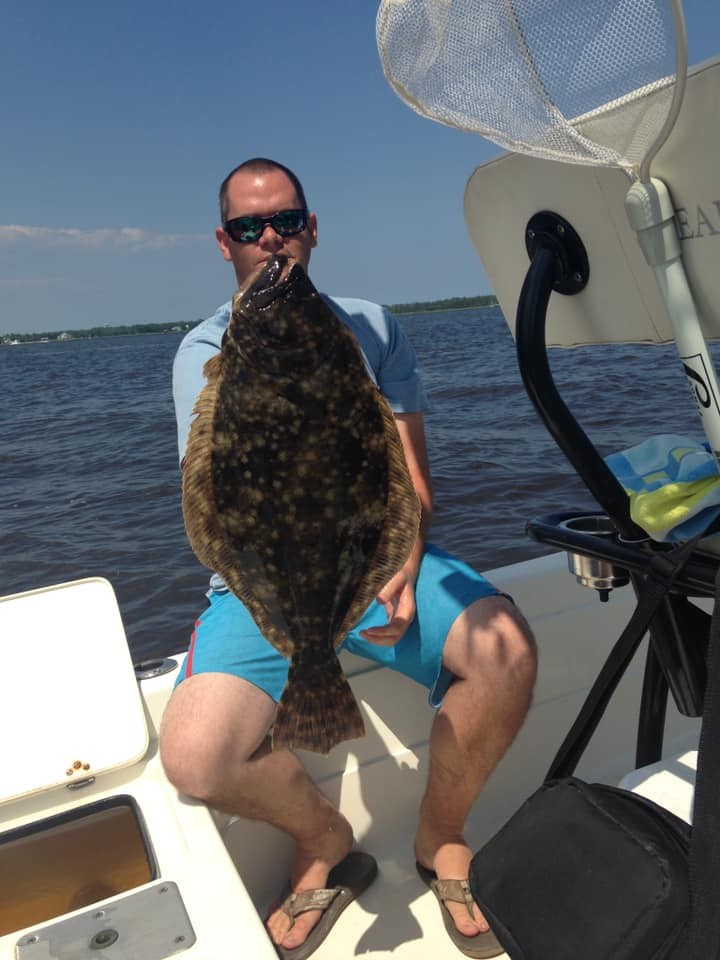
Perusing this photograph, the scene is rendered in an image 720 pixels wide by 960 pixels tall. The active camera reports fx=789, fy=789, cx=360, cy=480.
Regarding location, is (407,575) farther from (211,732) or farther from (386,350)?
(386,350)

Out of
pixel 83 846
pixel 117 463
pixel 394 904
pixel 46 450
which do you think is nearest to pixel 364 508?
pixel 83 846

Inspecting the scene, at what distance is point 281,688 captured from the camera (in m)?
2.53

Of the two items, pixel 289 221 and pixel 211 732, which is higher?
pixel 289 221

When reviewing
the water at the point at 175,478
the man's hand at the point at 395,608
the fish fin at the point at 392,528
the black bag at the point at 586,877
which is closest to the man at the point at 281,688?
the man's hand at the point at 395,608

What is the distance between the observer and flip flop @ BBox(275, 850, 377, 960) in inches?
101

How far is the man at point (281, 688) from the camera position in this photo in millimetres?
2363

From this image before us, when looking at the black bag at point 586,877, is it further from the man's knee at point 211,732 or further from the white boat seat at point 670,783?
the man's knee at point 211,732

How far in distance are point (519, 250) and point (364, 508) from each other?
733 mm

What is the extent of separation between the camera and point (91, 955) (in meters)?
1.78

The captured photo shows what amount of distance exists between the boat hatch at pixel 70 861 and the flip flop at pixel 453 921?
1010 millimetres

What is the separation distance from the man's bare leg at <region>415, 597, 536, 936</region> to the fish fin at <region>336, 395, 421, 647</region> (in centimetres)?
78

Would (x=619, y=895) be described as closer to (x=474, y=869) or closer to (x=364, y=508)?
(x=474, y=869)

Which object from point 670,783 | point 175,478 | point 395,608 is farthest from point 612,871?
point 175,478

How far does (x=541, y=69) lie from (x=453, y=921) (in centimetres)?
246
